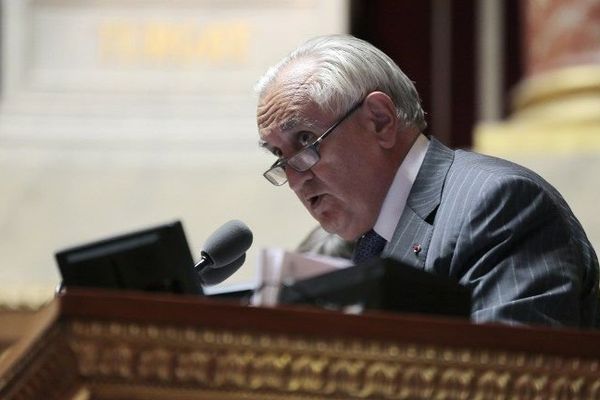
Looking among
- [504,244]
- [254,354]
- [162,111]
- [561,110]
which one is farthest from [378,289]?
[162,111]

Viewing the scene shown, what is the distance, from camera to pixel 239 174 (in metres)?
6.67

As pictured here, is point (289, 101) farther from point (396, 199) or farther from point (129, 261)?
point (129, 261)

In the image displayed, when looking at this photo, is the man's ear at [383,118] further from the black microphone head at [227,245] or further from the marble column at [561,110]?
the marble column at [561,110]

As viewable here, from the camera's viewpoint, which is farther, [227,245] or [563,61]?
[563,61]

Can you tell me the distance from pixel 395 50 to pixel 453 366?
19.2 ft

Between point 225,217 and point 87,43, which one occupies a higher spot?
point 87,43

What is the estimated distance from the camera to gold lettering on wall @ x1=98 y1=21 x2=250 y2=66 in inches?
270

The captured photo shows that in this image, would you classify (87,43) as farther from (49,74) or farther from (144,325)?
(144,325)

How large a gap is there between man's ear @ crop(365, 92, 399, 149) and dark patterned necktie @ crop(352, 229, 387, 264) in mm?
197

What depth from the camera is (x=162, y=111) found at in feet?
22.3

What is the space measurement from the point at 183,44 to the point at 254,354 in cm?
507

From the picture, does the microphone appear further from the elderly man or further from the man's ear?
the man's ear

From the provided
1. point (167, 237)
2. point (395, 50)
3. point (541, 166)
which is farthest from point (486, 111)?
point (167, 237)

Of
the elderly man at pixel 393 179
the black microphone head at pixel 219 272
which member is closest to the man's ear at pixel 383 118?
the elderly man at pixel 393 179
